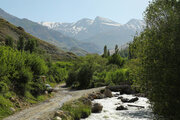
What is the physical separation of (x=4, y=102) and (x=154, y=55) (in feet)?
47.1

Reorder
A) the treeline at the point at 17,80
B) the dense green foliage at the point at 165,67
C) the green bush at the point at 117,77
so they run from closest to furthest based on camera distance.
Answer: the dense green foliage at the point at 165,67 → the treeline at the point at 17,80 → the green bush at the point at 117,77

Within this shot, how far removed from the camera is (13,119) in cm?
1499

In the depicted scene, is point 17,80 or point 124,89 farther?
point 124,89

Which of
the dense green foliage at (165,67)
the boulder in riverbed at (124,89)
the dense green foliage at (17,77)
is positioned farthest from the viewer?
the boulder in riverbed at (124,89)

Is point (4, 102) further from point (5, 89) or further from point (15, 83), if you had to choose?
point (15, 83)

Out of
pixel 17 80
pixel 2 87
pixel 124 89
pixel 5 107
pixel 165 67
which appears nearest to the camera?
pixel 165 67

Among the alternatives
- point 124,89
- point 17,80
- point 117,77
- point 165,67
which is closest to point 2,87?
point 17,80

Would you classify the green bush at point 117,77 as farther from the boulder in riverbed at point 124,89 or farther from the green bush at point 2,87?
the green bush at point 2,87

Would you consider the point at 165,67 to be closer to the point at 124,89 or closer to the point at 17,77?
the point at 17,77

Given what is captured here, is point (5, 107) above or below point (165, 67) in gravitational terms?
below

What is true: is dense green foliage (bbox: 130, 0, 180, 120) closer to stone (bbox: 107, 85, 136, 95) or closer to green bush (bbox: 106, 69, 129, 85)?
stone (bbox: 107, 85, 136, 95)

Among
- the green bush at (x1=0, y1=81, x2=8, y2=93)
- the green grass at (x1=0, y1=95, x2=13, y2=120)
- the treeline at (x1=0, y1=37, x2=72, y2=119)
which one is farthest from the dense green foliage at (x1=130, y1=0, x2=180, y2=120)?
the green bush at (x1=0, y1=81, x2=8, y2=93)

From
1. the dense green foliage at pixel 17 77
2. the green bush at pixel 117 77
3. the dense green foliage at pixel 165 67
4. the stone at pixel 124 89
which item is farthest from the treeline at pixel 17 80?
the green bush at pixel 117 77

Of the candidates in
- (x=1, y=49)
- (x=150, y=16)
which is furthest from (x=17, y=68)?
(x=150, y=16)
